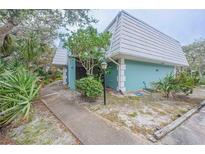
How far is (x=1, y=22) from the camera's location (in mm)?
5621

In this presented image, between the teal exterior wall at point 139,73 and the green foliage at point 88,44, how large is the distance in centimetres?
177

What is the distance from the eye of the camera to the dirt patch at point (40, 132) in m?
2.96

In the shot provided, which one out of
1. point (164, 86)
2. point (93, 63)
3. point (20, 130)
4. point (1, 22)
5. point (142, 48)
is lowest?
point (20, 130)

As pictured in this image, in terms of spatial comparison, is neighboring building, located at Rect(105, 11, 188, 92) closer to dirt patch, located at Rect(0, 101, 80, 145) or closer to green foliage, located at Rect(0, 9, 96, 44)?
green foliage, located at Rect(0, 9, 96, 44)

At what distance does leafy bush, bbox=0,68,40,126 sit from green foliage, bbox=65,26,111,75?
266 cm

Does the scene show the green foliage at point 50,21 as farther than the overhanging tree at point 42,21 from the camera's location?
Yes

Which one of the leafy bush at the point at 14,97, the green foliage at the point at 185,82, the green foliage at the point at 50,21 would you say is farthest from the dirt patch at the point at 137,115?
the green foliage at the point at 50,21

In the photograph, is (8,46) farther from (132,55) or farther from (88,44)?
(132,55)

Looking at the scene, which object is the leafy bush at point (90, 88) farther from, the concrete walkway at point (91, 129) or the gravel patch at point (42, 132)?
the gravel patch at point (42, 132)

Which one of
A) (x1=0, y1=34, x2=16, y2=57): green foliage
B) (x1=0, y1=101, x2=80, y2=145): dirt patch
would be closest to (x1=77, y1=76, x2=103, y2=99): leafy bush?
(x1=0, y1=101, x2=80, y2=145): dirt patch

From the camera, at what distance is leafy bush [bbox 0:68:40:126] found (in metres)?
2.93
